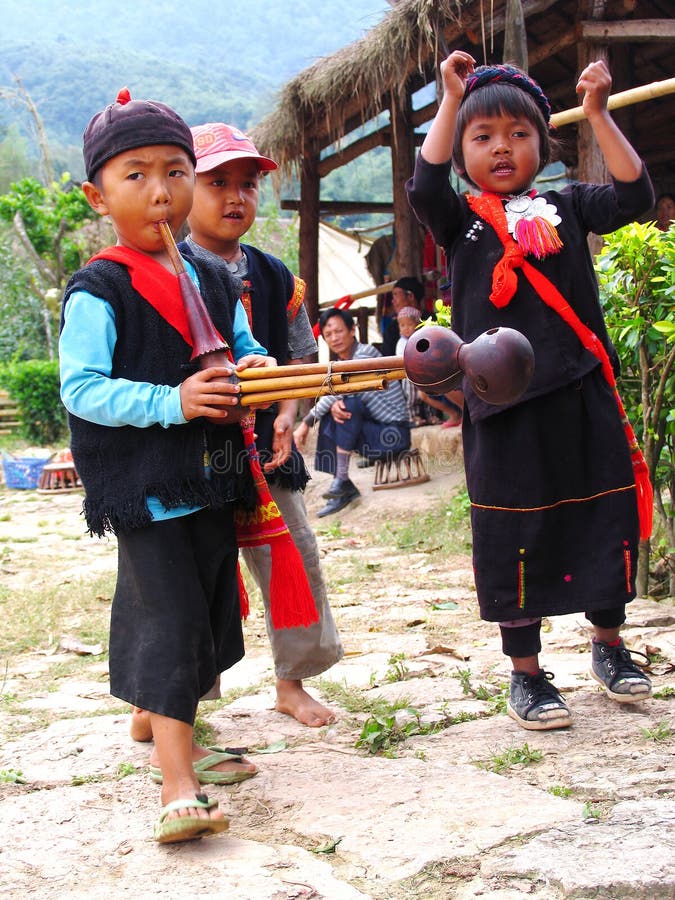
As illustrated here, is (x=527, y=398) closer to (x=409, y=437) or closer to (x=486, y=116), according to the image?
(x=486, y=116)

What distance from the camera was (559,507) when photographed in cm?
251

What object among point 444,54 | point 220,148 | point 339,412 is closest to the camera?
point 220,148

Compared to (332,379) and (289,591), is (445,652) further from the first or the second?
(332,379)

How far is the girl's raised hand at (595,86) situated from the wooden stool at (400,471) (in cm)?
507

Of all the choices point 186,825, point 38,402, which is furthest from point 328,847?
point 38,402

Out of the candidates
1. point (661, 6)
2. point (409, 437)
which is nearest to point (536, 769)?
point (409, 437)

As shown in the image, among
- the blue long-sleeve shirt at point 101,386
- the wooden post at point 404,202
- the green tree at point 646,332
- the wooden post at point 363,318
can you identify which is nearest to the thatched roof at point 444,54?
the wooden post at point 404,202

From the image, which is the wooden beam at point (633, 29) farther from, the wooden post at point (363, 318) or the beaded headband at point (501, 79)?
the wooden post at point (363, 318)

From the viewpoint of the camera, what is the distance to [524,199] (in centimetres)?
252

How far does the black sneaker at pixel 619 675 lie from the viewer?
2562 millimetres

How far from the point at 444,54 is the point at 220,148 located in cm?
473

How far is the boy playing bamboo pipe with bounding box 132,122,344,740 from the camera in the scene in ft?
8.52

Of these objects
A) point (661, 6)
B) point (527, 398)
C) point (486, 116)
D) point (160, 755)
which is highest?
point (661, 6)

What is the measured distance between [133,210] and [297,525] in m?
1.12
